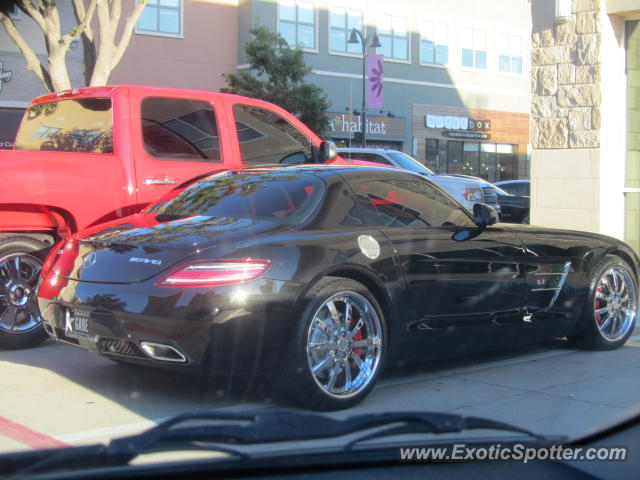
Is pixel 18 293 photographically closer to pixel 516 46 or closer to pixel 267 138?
pixel 267 138

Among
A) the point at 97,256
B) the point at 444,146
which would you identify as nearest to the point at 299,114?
the point at 444,146

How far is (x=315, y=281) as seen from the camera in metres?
4.73

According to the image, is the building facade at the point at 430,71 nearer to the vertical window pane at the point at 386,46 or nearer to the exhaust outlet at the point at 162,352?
the vertical window pane at the point at 386,46

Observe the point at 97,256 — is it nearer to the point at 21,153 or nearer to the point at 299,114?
the point at 21,153

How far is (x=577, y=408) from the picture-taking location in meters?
4.83

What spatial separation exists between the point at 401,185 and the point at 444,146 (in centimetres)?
2985

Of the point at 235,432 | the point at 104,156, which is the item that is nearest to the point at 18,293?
the point at 104,156

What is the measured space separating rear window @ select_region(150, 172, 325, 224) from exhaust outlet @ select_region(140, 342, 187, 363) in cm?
108

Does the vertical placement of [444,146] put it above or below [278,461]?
above

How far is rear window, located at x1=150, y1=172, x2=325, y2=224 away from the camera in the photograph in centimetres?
529

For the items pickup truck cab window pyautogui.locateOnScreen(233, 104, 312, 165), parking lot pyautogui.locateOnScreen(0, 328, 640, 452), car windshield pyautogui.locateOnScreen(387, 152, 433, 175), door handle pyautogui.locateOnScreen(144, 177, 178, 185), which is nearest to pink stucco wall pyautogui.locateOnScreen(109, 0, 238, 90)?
car windshield pyautogui.locateOnScreen(387, 152, 433, 175)

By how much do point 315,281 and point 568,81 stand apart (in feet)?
26.5

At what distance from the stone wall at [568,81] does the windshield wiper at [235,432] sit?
9.17m

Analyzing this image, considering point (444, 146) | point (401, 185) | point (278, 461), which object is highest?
point (444, 146)
